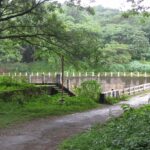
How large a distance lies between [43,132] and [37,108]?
6419 millimetres

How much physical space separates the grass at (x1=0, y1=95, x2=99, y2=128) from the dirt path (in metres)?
0.96

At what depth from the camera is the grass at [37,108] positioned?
15.5 meters

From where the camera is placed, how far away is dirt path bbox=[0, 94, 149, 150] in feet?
33.4

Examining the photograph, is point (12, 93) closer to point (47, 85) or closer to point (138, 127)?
point (47, 85)

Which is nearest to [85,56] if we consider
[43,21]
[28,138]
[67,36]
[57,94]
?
[67,36]

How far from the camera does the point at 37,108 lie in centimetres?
1862

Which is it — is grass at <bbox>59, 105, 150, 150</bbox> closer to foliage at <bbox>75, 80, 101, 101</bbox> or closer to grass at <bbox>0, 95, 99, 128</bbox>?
grass at <bbox>0, 95, 99, 128</bbox>

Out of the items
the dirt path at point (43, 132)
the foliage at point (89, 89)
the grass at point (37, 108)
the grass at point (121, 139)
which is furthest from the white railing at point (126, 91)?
the grass at point (121, 139)

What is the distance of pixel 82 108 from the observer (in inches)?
795

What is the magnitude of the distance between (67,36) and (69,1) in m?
1.63

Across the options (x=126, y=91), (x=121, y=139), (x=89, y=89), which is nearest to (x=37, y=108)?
(x=89, y=89)

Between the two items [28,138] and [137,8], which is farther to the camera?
[137,8]

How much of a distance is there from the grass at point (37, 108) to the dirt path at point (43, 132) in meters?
0.96

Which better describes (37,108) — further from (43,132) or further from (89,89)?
(89,89)
